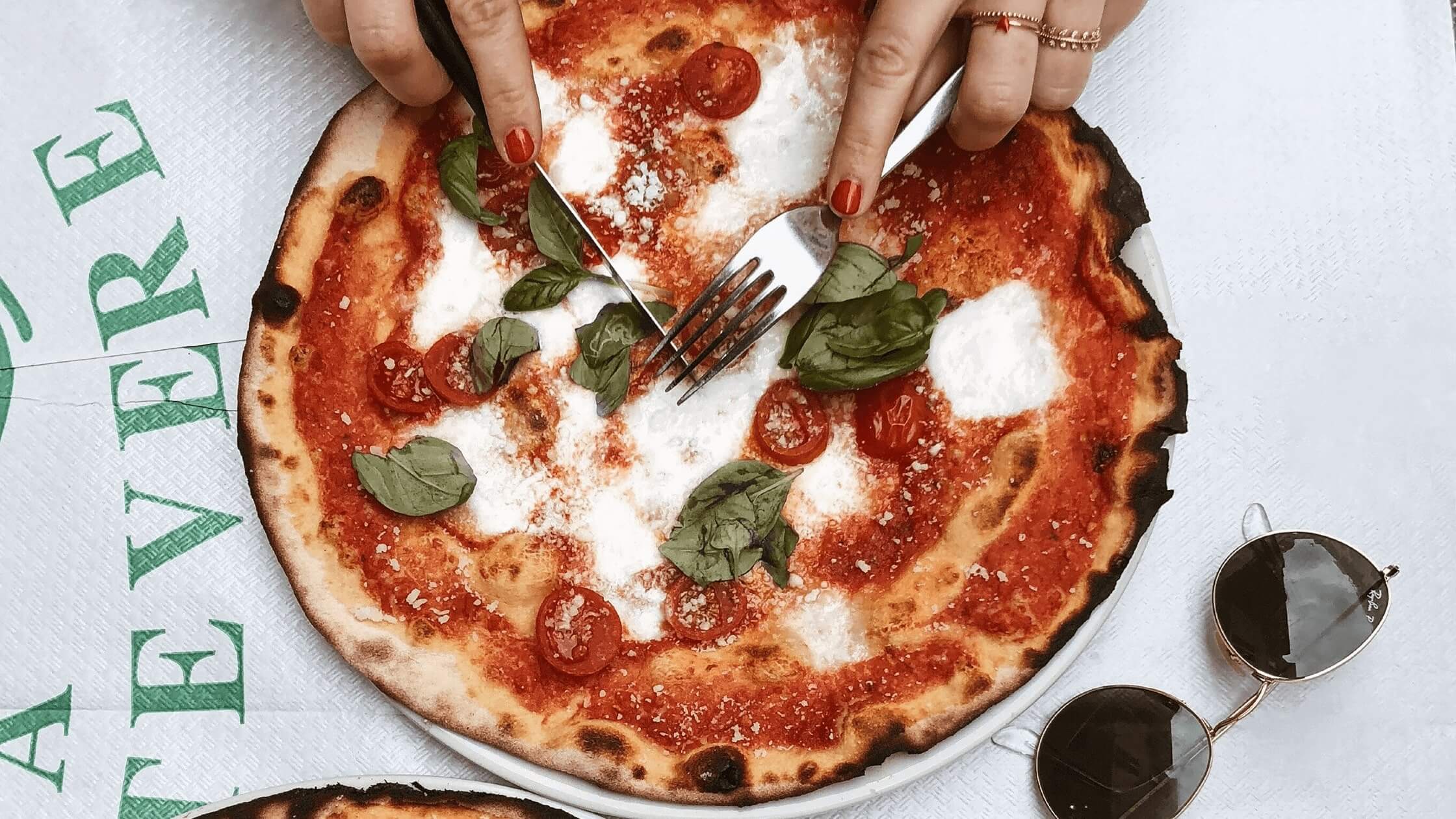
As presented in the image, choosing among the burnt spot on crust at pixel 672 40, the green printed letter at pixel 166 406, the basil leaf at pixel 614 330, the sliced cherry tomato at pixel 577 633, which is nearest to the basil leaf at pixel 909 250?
the basil leaf at pixel 614 330

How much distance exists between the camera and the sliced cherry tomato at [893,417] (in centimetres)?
160

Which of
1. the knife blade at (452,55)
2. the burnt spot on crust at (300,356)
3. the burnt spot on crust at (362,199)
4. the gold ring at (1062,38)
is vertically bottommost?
the gold ring at (1062,38)

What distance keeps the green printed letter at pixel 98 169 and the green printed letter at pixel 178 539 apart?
0.52m

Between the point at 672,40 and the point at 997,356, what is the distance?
0.67 meters

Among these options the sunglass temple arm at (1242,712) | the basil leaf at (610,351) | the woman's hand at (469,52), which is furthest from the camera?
the sunglass temple arm at (1242,712)

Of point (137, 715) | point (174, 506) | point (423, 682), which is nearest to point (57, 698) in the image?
point (137, 715)

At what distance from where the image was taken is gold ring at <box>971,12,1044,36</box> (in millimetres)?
1433

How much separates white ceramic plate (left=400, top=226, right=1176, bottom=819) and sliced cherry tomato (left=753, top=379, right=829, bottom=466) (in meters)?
0.45

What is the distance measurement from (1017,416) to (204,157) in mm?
1356

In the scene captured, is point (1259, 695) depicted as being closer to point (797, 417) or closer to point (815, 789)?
point (815, 789)

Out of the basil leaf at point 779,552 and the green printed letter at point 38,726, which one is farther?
the green printed letter at point 38,726

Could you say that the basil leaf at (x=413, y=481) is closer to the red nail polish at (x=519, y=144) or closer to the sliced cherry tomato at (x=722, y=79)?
the red nail polish at (x=519, y=144)

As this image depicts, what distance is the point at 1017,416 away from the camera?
156cm

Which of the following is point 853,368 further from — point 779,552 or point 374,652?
point 374,652
